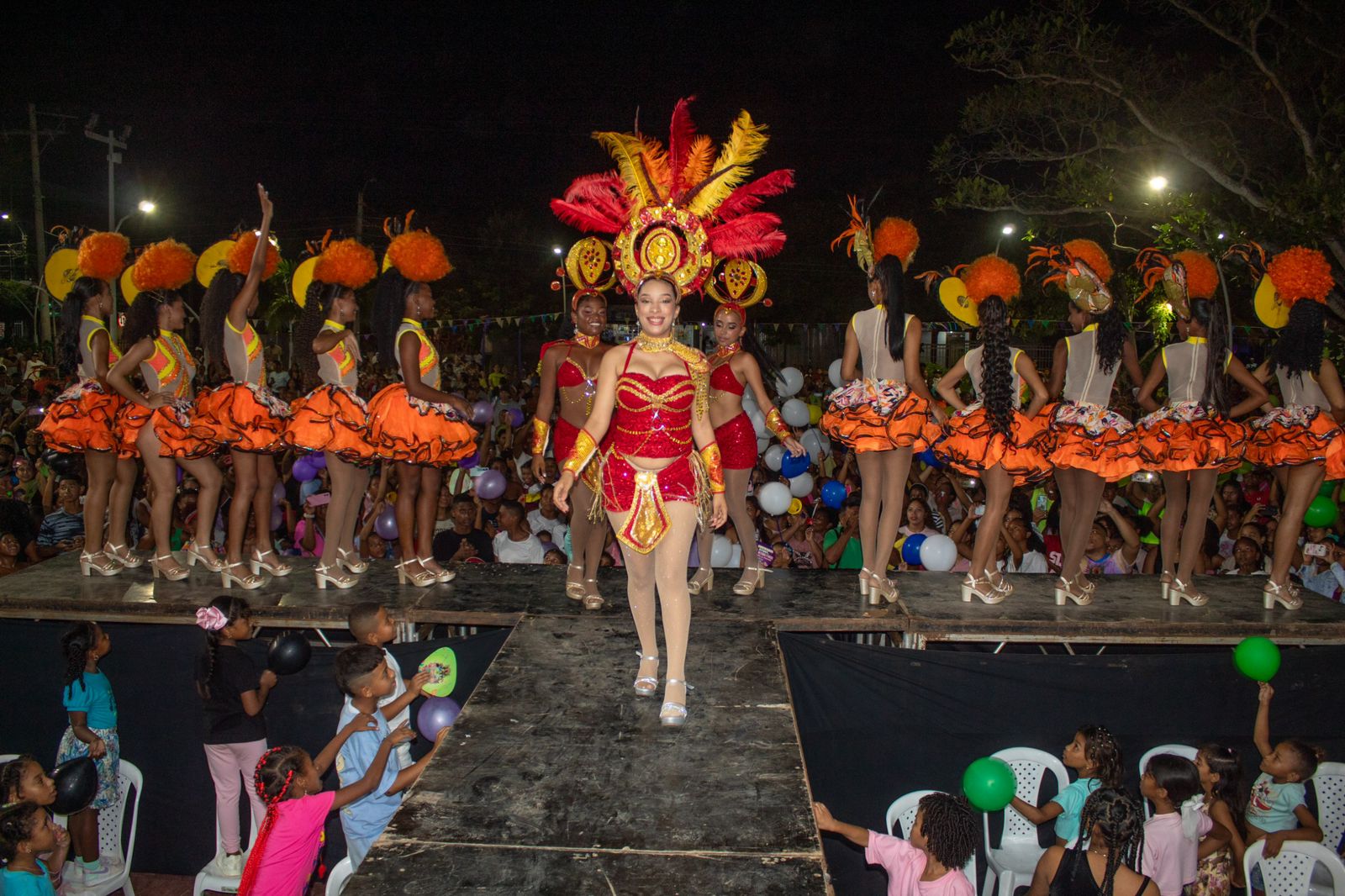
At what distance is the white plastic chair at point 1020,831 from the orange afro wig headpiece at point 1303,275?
318 centimetres

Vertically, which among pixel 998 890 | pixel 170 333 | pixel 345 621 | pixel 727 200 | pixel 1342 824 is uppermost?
pixel 727 200

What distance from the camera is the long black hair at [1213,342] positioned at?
18.7 ft

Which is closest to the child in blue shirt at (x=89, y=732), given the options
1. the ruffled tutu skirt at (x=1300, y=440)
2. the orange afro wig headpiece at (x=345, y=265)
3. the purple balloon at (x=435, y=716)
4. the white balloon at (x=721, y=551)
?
the purple balloon at (x=435, y=716)

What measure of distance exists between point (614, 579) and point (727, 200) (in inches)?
103

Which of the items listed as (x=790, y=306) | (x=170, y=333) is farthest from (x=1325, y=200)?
(x=790, y=306)

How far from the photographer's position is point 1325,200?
27.8ft

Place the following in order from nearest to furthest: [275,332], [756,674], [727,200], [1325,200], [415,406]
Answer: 1. [756,674]
2. [727,200]
3. [415,406]
4. [1325,200]
5. [275,332]

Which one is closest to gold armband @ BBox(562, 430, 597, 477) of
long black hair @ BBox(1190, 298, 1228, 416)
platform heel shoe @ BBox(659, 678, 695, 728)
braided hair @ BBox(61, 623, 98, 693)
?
platform heel shoe @ BBox(659, 678, 695, 728)

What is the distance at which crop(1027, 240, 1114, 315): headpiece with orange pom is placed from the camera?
5668mm

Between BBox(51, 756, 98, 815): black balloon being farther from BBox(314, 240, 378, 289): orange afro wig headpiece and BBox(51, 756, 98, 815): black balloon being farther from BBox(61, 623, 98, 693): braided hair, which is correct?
BBox(314, 240, 378, 289): orange afro wig headpiece

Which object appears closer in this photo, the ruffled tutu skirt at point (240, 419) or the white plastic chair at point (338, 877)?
the white plastic chair at point (338, 877)

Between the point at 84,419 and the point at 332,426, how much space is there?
1.73m

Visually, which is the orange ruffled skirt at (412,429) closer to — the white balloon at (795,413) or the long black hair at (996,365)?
the long black hair at (996,365)

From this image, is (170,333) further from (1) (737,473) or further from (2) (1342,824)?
(2) (1342,824)
